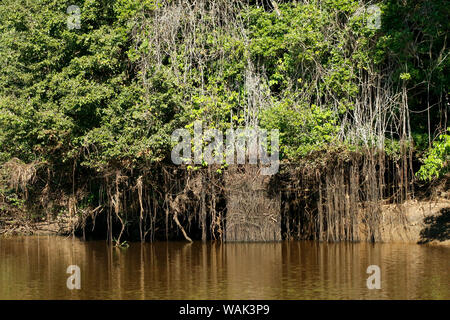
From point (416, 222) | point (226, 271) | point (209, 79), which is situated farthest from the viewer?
point (209, 79)

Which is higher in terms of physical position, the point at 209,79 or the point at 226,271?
the point at 209,79

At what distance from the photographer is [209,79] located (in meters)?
20.6

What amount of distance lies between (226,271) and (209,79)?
6.46m

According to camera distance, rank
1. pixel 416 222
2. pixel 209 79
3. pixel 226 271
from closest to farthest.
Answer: pixel 226 271 → pixel 416 222 → pixel 209 79

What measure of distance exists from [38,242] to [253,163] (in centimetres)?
782

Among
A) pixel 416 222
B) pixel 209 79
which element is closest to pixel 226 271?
pixel 209 79

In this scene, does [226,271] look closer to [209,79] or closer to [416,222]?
[209,79]

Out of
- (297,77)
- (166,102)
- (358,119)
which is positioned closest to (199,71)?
(166,102)

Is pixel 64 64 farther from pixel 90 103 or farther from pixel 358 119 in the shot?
pixel 358 119

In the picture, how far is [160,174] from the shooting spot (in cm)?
2156

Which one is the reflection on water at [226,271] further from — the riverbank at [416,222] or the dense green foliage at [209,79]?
the dense green foliage at [209,79]

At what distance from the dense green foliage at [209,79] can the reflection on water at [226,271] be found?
109 inches

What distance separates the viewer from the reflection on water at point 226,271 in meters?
13.9

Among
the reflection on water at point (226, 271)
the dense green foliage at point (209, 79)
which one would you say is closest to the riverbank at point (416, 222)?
the reflection on water at point (226, 271)
